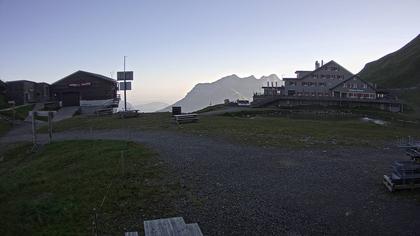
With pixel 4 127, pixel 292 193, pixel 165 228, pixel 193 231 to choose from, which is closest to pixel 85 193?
pixel 165 228

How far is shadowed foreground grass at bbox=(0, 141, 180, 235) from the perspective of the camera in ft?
33.4

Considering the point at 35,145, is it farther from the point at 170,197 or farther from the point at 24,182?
the point at 170,197

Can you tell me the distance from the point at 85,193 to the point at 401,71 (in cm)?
14766

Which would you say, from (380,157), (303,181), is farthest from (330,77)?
(303,181)

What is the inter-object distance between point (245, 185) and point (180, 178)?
2.76 meters

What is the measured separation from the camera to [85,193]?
1289 centimetres

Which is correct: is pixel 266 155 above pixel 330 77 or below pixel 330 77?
below

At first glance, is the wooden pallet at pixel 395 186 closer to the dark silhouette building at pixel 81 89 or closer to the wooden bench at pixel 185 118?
the wooden bench at pixel 185 118

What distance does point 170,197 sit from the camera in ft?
39.8

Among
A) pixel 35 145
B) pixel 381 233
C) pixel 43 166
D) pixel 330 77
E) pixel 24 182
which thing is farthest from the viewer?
pixel 330 77

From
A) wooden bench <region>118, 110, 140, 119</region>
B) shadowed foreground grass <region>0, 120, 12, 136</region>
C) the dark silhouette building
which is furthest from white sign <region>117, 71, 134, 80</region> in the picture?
the dark silhouette building

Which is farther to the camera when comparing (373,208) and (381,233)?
(373,208)

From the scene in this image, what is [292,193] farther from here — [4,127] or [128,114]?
[4,127]

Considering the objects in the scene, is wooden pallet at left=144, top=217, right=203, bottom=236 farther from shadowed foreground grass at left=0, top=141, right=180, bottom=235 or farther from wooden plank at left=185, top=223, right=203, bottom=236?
shadowed foreground grass at left=0, top=141, right=180, bottom=235
